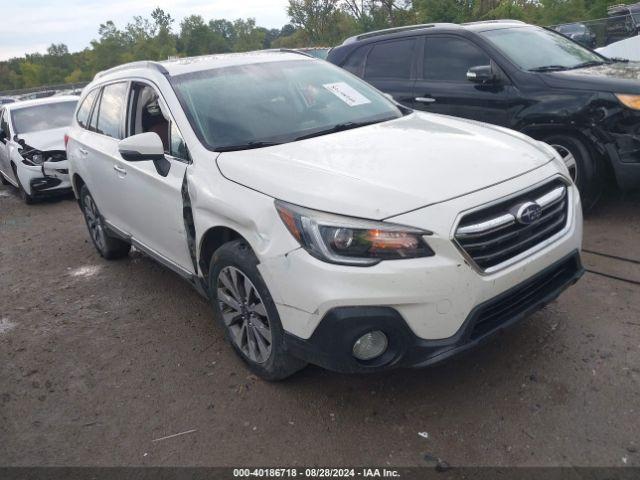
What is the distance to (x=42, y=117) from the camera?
32.7 feet

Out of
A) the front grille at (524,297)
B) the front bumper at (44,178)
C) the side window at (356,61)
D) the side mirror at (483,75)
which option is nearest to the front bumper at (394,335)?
the front grille at (524,297)

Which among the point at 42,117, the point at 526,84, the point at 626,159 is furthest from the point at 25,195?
the point at 626,159

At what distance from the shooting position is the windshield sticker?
3.96 meters

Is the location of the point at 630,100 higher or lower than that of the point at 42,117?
lower

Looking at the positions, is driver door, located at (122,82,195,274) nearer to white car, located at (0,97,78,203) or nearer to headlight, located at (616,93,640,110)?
headlight, located at (616,93,640,110)

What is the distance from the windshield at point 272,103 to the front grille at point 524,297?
1.50m

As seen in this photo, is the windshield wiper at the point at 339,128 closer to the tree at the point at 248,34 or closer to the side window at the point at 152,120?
the side window at the point at 152,120

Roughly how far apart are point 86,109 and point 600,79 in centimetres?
464

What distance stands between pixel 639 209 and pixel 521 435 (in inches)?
138

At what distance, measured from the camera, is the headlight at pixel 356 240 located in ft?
8.14

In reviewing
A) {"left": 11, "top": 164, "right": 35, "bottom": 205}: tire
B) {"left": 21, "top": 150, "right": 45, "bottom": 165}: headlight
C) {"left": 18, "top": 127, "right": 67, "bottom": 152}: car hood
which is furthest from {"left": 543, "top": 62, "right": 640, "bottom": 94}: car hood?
{"left": 11, "top": 164, "right": 35, "bottom": 205}: tire

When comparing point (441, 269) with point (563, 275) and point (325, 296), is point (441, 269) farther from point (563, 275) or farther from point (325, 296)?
point (563, 275)

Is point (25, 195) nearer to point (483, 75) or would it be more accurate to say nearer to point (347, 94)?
point (347, 94)

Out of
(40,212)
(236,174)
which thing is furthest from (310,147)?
(40,212)
